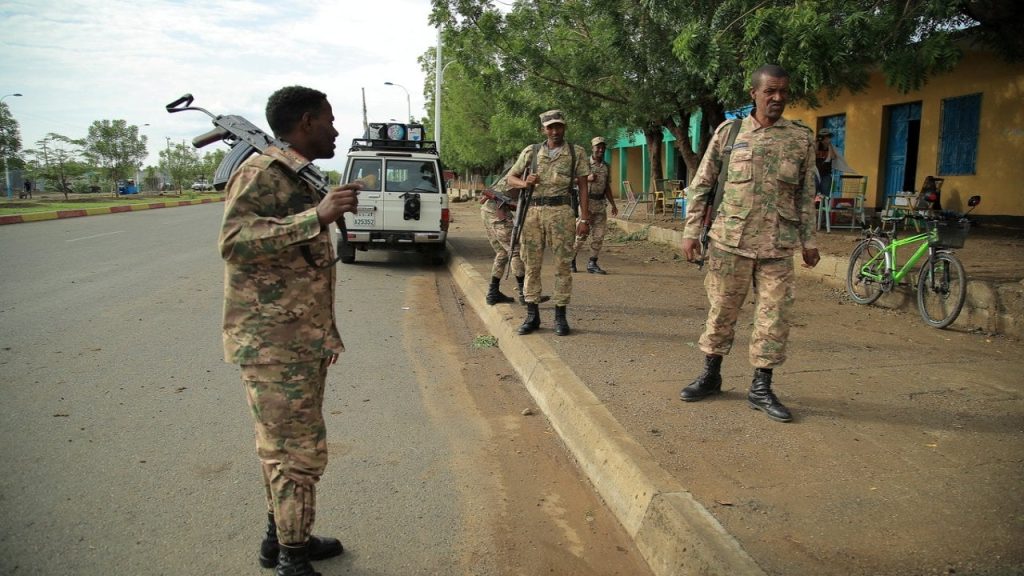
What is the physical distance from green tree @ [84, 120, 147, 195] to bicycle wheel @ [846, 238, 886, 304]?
148 feet

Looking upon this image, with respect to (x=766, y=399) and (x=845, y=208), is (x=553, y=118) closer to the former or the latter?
(x=766, y=399)

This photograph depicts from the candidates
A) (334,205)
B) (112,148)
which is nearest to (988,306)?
(334,205)

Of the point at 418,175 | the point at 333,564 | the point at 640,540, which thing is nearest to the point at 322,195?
the point at 333,564

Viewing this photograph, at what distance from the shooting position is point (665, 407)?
12.6 feet

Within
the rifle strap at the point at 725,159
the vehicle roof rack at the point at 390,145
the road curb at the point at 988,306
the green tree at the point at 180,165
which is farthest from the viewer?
the green tree at the point at 180,165

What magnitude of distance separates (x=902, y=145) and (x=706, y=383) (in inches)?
502

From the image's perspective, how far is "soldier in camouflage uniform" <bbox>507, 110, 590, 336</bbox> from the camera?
554 cm

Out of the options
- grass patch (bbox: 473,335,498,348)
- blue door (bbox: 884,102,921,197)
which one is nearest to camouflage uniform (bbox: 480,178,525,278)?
grass patch (bbox: 473,335,498,348)

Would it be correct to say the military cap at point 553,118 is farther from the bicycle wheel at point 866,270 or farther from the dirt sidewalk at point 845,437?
the bicycle wheel at point 866,270

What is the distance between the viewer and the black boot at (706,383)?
12.9 ft

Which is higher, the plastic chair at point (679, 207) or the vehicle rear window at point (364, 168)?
the vehicle rear window at point (364, 168)

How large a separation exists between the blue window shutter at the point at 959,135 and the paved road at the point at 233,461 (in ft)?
36.1

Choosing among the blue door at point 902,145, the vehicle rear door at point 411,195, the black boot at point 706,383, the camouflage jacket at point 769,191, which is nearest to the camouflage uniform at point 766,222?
the camouflage jacket at point 769,191

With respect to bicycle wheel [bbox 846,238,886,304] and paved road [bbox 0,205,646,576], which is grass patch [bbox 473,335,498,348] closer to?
paved road [bbox 0,205,646,576]
